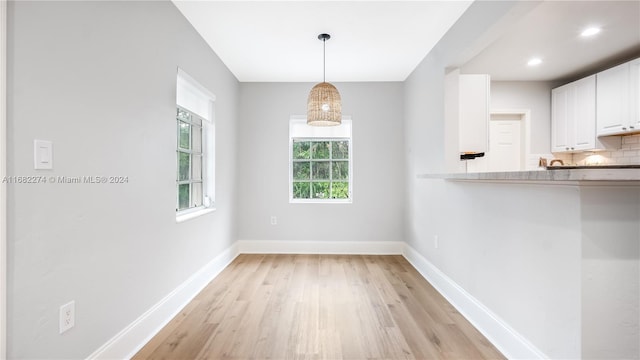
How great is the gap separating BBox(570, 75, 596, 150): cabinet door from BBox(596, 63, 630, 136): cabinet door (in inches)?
2.5

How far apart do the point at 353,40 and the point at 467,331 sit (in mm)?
2771

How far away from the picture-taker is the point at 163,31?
2.25m

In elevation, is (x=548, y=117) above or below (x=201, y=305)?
above

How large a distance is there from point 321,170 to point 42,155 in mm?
3499

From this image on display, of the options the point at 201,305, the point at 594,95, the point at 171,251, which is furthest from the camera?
the point at 594,95

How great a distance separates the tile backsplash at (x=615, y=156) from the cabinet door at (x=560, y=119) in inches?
7.8

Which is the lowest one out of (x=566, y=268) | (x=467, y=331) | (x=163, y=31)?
(x=467, y=331)

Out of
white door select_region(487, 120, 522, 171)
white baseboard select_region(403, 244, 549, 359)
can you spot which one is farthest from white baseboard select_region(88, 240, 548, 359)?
white door select_region(487, 120, 522, 171)

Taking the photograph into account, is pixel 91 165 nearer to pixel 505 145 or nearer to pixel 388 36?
pixel 388 36

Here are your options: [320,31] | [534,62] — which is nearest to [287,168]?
[320,31]

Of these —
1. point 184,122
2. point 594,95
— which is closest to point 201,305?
point 184,122

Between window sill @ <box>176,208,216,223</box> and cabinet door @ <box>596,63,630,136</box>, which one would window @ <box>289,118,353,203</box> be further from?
cabinet door @ <box>596,63,630,136</box>

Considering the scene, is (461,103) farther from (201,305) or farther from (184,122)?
(201,305)

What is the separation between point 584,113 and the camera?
373 cm
